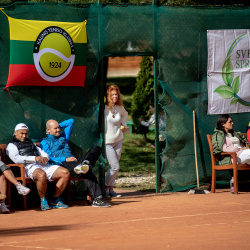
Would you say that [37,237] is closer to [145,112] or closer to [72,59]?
[72,59]

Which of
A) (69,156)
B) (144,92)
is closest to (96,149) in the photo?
(69,156)

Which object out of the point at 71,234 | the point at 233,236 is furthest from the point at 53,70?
the point at 233,236

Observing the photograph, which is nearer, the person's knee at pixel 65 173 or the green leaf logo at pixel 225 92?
the person's knee at pixel 65 173

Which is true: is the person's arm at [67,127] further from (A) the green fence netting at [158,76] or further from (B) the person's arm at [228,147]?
(B) the person's arm at [228,147]

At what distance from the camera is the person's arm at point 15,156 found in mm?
9508

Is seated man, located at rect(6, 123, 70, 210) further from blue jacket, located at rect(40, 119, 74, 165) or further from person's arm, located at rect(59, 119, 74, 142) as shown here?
person's arm, located at rect(59, 119, 74, 142)

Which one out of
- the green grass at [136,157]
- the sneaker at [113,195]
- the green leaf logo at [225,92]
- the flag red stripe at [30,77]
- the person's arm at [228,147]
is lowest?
the sneaker at [113,195]

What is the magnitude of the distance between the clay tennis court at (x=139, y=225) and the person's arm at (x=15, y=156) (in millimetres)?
765

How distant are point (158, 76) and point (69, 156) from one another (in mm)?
2182

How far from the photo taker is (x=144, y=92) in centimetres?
1752

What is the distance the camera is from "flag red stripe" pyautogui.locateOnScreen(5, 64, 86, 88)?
383 inches

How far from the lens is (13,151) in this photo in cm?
955

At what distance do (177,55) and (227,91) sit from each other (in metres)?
1.19

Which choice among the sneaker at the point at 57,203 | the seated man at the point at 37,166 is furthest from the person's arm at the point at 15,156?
the sneaker at the point at 57,203
